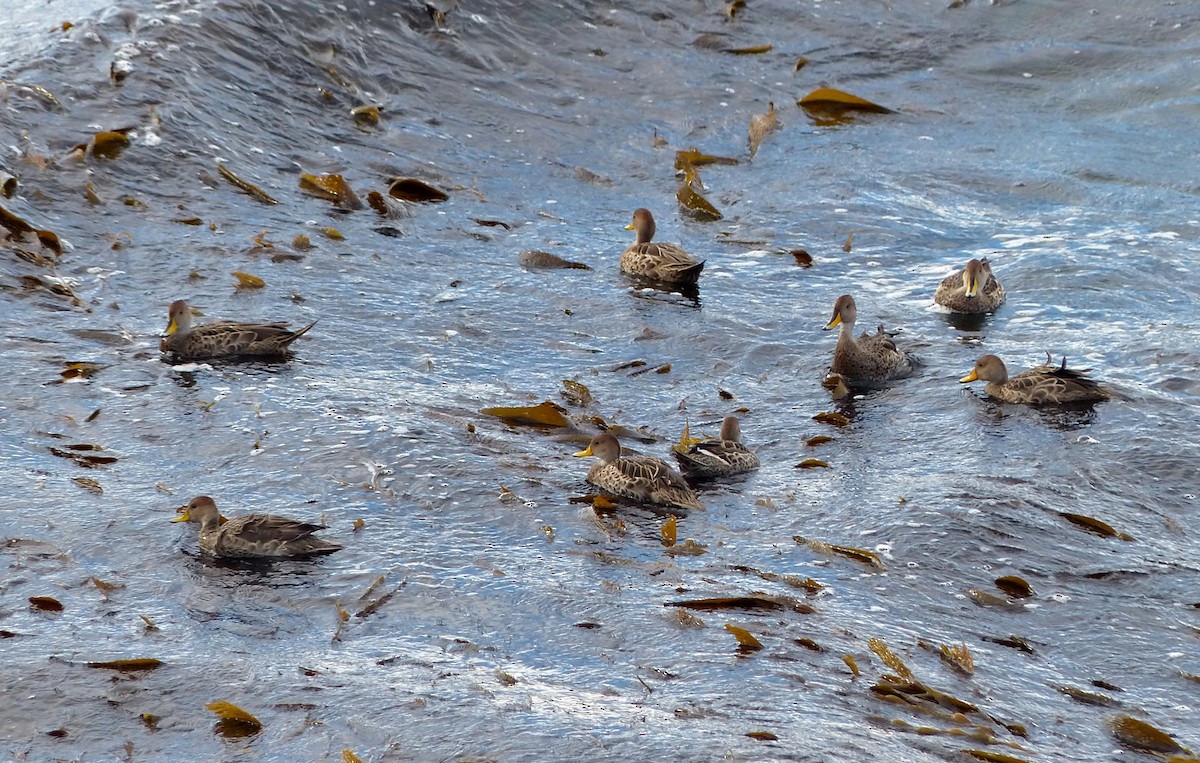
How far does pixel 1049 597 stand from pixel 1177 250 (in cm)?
639

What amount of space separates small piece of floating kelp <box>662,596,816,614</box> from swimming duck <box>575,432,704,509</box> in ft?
4.02

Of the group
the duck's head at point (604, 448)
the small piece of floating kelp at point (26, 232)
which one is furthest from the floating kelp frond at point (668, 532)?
the small piece of floating kelp at point (26, 232)

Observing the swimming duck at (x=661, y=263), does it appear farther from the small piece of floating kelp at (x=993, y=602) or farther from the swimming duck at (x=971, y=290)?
the small piece of floating kelp at (x=993, y=602)

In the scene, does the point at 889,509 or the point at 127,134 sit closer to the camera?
the point at 889,509

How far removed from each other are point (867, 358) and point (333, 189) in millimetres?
5237

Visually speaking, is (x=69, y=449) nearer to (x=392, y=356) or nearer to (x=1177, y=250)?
(x=392, y=356)

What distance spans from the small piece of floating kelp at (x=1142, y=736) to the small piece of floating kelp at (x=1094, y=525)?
193cm

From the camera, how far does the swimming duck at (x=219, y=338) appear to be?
358 inches

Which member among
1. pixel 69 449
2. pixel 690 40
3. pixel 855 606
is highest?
pixel 690 40

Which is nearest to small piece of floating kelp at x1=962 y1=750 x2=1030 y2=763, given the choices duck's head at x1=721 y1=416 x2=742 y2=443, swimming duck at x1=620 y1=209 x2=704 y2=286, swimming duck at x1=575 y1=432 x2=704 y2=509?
swimming duck at x1=575 y1=432 x2=704 y2=509

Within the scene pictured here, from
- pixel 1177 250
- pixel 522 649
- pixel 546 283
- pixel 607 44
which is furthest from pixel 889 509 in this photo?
pixel 607 44

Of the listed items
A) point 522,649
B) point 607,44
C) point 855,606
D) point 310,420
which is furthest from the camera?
point 607,44

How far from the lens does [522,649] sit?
618 cm

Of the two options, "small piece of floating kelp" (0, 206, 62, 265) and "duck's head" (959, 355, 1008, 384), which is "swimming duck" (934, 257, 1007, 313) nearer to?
"duck's head" (959, 355, 1008, 384)
